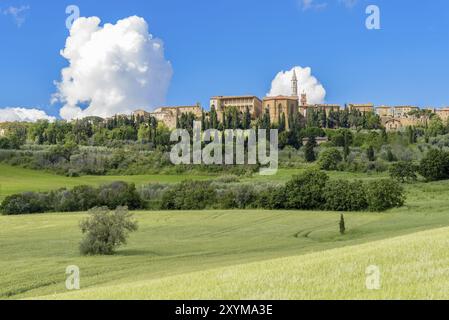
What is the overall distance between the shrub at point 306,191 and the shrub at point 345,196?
60.0 inches

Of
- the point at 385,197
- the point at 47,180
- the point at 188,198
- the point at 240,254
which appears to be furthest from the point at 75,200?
the point at 240,254

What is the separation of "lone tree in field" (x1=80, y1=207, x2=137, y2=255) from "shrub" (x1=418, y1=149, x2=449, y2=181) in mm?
77230

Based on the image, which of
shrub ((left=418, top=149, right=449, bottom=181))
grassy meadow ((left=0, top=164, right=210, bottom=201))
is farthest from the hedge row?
shrub ((left=418, top=149, right=449, bottom=181))

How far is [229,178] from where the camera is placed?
11306 cm

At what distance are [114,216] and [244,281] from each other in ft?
124

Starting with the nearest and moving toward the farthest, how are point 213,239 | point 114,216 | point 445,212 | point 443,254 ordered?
1. point 443,254
2. point 114,216
3. point 213,239
4. point 445,212

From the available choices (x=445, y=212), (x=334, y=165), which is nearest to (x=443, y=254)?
(x=445, y=212)

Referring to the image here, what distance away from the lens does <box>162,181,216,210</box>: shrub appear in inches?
3799

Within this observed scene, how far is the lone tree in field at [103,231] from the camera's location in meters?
51.7

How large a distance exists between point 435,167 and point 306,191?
3647 centimetres

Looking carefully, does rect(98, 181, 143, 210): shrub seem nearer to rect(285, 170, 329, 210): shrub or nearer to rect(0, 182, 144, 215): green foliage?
rect(0, 182, 144, 215): green foliage

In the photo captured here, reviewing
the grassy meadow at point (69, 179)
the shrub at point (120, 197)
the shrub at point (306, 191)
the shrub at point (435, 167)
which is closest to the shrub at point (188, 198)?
the shrub at point (120, 197)

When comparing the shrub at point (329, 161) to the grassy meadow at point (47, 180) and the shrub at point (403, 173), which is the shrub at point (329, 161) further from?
the grassy meadow at point (47, 180)
